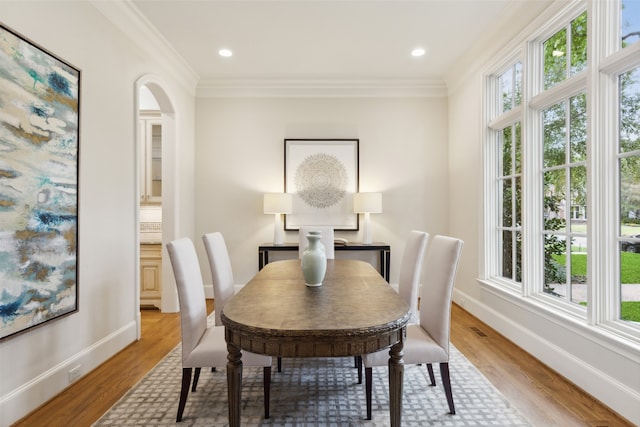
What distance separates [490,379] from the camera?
7.56ft

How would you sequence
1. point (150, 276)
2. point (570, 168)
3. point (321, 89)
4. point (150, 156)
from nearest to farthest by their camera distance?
1. point (570, 168)
2. point (150, 276)
3. point (150, 156)
4. point (321, 89)

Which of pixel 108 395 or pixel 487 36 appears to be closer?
pixel 108 395

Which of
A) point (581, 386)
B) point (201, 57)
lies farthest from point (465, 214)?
point (201, 57)

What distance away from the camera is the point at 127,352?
2.80 m

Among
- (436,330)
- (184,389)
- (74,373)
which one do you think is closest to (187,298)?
(184,389)

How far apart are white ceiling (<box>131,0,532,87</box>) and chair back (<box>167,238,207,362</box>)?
2155mm

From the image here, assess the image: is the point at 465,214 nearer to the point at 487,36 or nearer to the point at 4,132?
the point at 487,36

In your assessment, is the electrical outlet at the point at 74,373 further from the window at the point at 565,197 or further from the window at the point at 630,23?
the window at the point at 630,23

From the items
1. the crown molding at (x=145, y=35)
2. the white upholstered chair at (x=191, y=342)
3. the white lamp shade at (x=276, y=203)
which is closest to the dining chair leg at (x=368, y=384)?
the white upholstered chair at (x=191, y=342)

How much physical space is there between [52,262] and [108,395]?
903mm

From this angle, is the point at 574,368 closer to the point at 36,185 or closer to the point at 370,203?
the point at 370,203

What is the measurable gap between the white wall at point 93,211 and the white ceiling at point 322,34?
0.56 m

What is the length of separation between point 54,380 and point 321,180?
328cm

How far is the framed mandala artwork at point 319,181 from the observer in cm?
451
